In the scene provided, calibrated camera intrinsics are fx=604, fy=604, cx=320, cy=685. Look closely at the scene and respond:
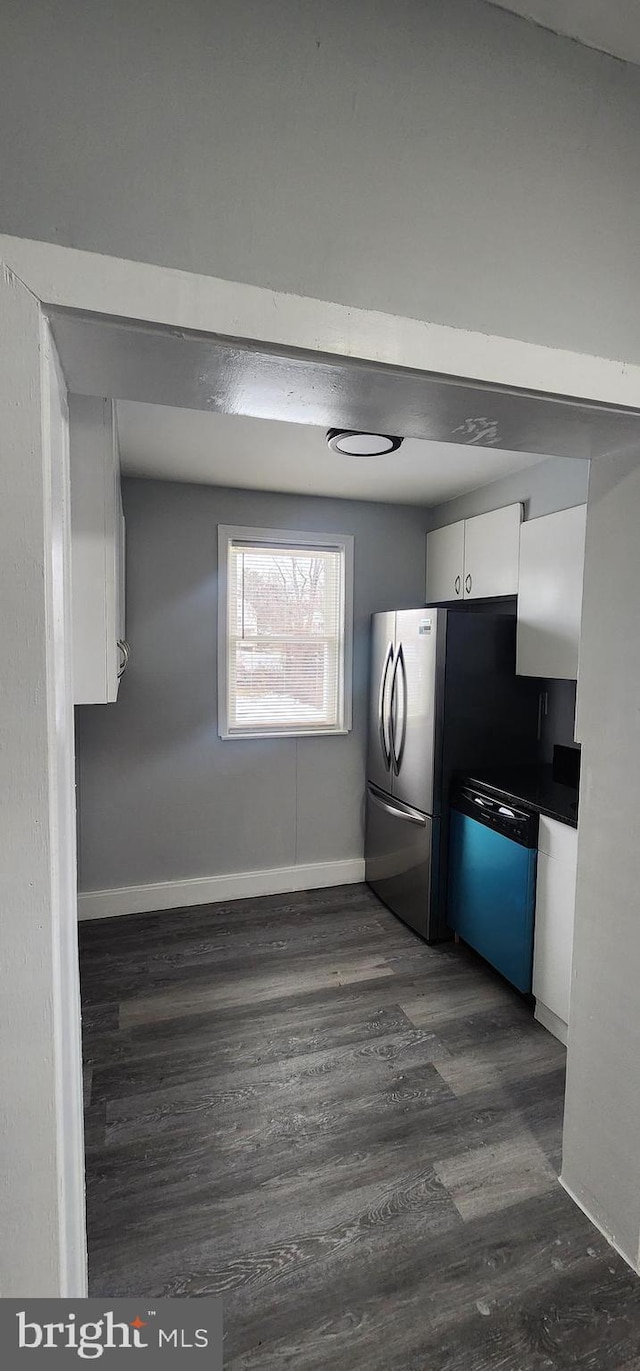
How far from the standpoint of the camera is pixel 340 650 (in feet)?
12.0

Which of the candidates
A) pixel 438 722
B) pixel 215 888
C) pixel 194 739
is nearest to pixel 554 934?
pixel 438 722

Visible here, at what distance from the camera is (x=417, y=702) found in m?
3.05

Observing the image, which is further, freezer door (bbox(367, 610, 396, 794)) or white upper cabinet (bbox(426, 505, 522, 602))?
freezer door (bbox(367, 610, 396, 794))

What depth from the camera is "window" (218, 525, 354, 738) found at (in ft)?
11.2

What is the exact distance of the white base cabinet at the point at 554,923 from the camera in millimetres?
2254

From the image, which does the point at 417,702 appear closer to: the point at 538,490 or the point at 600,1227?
the point at 538,490

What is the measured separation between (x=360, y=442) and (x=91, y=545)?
1.30 metres

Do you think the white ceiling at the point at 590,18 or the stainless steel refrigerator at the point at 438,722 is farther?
the stainless steel refrigerator at the point at 438,722

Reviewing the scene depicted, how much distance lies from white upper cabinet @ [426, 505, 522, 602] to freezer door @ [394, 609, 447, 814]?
41 cm

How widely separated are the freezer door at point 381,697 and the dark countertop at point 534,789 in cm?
58

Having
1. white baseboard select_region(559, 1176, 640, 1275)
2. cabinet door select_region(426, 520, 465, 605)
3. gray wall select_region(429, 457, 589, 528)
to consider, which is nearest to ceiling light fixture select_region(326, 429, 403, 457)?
gray wall select_region(429, 457, 589, 528)

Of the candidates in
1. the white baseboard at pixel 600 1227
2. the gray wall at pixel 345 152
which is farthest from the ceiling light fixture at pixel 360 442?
the white baseboard at pixel 600 1227

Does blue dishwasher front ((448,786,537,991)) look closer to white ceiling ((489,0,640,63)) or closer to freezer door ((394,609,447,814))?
freezer door ((394,609,447,814))

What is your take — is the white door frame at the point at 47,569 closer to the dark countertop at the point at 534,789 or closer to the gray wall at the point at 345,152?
the gray wall at the point at 345,152
